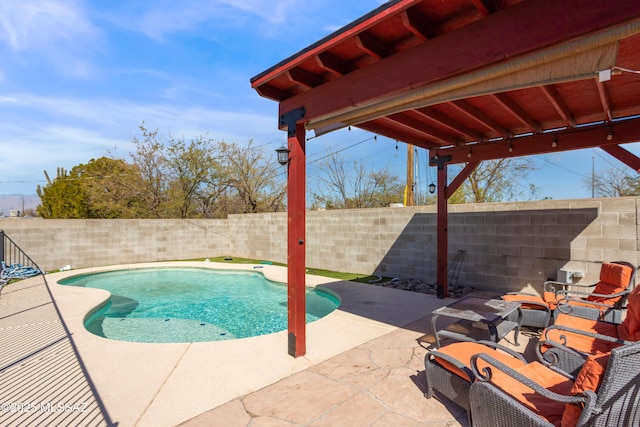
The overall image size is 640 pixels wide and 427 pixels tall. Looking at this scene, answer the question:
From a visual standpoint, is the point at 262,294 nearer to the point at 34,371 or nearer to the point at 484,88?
the point at 34,371

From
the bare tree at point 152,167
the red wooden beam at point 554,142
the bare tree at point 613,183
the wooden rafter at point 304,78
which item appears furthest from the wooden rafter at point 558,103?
the bare tree at point 152,167

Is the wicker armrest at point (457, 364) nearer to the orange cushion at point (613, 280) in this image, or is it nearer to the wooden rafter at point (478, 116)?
the wooden rafter at point (478, 116)

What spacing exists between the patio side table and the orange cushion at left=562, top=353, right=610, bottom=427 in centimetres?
140

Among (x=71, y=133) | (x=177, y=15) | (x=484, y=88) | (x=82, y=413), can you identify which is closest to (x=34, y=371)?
(x=82, y=413)

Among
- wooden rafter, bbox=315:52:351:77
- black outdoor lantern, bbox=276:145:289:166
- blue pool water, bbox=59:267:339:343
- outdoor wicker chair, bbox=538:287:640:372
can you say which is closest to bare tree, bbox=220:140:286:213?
blue pool water, bbox=59:267:339:343

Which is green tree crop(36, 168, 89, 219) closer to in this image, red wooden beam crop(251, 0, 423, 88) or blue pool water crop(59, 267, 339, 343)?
blue pool water crop(59, 267, 339, 343)

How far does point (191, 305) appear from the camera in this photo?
755 cm

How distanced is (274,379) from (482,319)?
7.31 feet

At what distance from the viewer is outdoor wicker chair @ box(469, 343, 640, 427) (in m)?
1.54

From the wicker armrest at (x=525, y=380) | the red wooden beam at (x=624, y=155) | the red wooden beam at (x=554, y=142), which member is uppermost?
the red wooden beam at (x=554, y=142)

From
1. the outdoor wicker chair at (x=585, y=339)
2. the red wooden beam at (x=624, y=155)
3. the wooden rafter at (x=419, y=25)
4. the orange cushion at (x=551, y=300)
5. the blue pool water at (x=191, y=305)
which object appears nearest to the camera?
the wooden rafter at (x=419, y=25)

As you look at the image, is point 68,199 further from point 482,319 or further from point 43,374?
point 482,319

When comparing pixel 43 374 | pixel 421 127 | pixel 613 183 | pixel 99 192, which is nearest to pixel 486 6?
pixel 421 127

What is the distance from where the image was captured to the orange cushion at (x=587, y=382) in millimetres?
1665
